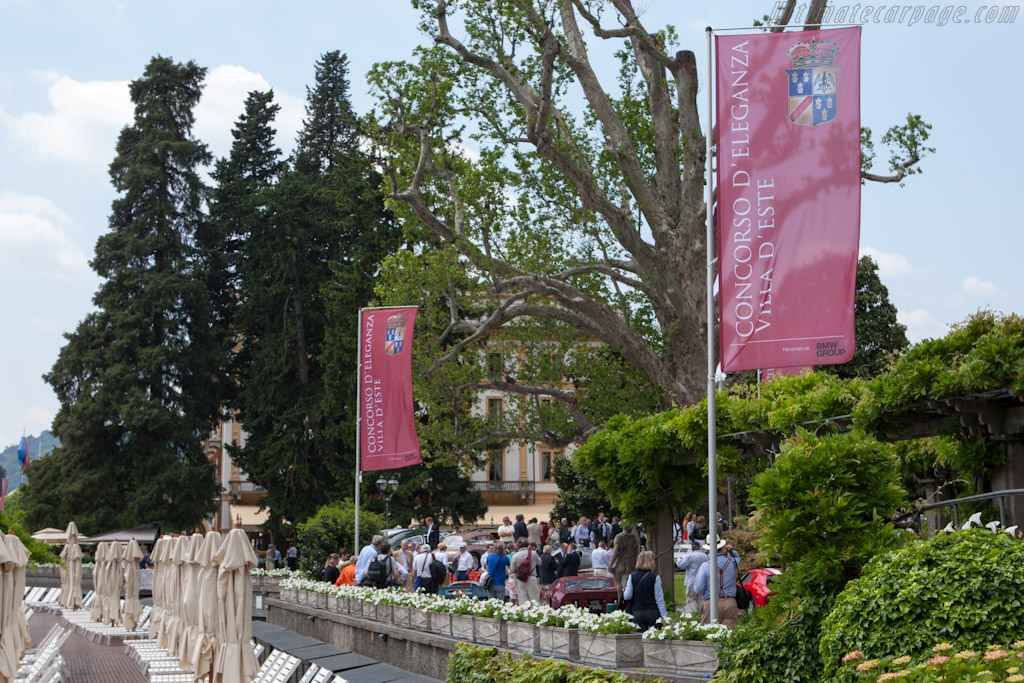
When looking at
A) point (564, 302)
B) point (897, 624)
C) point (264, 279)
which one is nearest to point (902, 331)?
point (564, 302)

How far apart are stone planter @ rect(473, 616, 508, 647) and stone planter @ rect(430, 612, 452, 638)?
2.54 feet

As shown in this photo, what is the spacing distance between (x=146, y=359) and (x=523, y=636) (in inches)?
1562

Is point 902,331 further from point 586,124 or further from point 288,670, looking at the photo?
point 288,670

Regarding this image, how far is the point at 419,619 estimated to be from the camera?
15.8 m

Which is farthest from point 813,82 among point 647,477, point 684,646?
point 647,477

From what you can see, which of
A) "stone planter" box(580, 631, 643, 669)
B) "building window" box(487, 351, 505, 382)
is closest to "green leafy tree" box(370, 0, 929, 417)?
"building window" box(487, 351, 505, 382)

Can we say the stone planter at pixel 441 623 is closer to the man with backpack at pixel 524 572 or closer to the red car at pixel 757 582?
the man with backpack at pixel 524 572

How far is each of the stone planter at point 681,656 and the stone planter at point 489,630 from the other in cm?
307

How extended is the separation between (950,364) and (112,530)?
41806 millimetres

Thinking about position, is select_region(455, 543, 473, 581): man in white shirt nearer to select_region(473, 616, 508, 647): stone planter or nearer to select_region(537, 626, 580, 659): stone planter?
select_region(473, 616, 508, 647): stone planter

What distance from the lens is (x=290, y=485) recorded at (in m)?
48.3

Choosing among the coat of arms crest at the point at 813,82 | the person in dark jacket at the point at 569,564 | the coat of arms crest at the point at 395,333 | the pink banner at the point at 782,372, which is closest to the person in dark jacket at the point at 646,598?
the pink banner at the point at 782,372

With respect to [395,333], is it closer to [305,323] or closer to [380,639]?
[380,639]

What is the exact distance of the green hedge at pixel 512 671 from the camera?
27.2 feet
